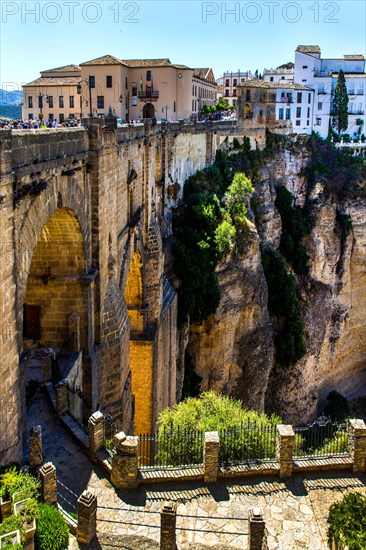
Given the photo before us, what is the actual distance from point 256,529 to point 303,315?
30.8m

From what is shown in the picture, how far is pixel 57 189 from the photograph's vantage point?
13.6 meters

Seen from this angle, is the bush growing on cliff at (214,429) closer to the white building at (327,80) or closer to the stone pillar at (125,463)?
the stone pillar at (125,463)

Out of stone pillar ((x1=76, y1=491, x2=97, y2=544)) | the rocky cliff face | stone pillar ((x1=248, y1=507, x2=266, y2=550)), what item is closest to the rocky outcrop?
the rocky cliff face

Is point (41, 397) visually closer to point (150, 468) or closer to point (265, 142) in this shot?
point (150, 468)

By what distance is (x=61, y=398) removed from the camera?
14.8 metres

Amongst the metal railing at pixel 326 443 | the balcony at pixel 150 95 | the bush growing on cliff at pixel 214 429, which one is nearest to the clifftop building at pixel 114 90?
the balcony at pixel 150 95

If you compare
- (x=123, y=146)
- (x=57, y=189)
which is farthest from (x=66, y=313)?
(x=123, y=146)

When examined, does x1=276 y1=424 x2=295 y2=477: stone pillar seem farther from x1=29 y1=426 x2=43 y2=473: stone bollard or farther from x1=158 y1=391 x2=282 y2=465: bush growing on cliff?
x1=29 y1=426 x2=43 y2=473: stone bollard

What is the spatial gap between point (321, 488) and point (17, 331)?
27.4ft

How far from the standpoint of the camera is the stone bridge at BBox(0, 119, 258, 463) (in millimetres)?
11094

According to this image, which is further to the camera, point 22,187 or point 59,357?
point 59,357

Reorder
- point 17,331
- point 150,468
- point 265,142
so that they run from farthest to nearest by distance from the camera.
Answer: point 265,142 → point 150,468 → point 17,331

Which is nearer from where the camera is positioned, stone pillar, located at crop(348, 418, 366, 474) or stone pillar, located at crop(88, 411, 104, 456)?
stone pillar, located at crop(88, 411, 104, 456)

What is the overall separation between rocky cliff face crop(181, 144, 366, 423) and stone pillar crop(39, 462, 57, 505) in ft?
66.9
